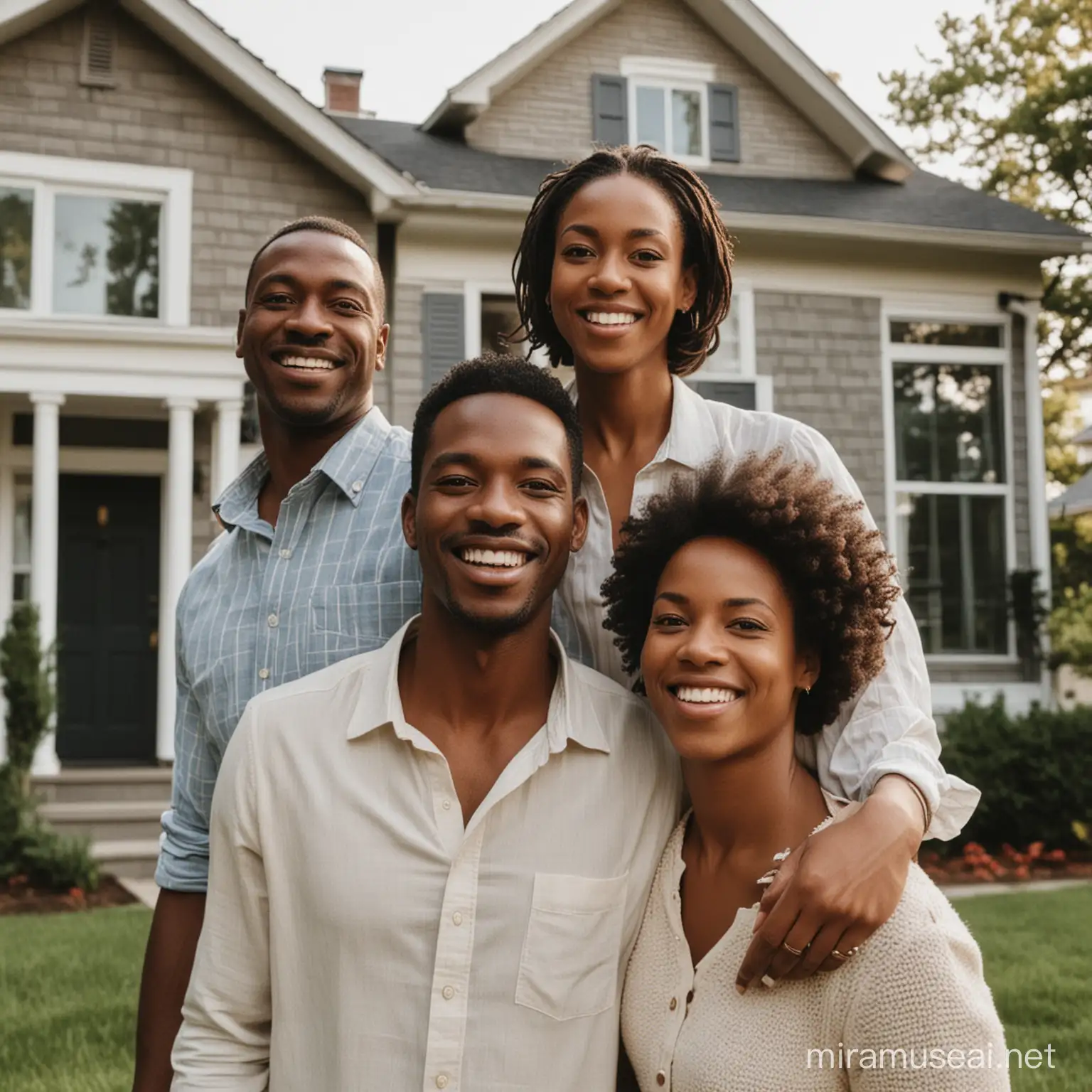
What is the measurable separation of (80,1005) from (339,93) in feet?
36.8

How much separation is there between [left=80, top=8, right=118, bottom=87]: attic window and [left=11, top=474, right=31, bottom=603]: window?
350 cm

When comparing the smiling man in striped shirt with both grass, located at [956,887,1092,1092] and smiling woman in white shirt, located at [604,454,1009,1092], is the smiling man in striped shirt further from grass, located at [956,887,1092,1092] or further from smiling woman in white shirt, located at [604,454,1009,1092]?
grass, located at [956,887,1092,1092]

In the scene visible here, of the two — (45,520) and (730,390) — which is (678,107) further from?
(45,520)

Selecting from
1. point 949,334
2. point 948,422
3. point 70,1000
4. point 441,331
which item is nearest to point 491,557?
point 70,1000

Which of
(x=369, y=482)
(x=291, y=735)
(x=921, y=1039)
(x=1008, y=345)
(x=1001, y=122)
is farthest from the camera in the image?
(x=1001, y=122)

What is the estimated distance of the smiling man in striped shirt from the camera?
8.52 ft

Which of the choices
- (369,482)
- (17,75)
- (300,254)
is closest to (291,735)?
(369,482)

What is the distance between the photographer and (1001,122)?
67.7 ft

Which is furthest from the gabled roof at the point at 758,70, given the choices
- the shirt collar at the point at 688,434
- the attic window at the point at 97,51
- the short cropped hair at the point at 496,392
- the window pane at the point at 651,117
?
the short cropped hair at the point at 496,392

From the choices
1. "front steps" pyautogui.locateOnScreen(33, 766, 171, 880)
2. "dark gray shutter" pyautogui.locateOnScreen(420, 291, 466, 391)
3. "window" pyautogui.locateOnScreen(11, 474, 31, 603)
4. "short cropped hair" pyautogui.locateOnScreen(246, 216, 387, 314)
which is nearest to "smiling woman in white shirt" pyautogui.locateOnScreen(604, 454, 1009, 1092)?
"short cropped hair" pyautogui.locateOnScreen(246, 216, 387, 314)

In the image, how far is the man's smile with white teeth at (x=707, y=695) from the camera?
2268 mm

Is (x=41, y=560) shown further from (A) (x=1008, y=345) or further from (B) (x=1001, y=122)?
(B) (x=1001, y=122)

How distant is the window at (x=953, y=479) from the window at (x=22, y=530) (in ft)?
26.6

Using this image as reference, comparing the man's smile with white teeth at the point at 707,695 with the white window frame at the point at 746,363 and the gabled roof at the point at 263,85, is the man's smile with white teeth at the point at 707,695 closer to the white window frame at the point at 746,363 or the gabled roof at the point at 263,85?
the gabled roof at the point at 263,85
